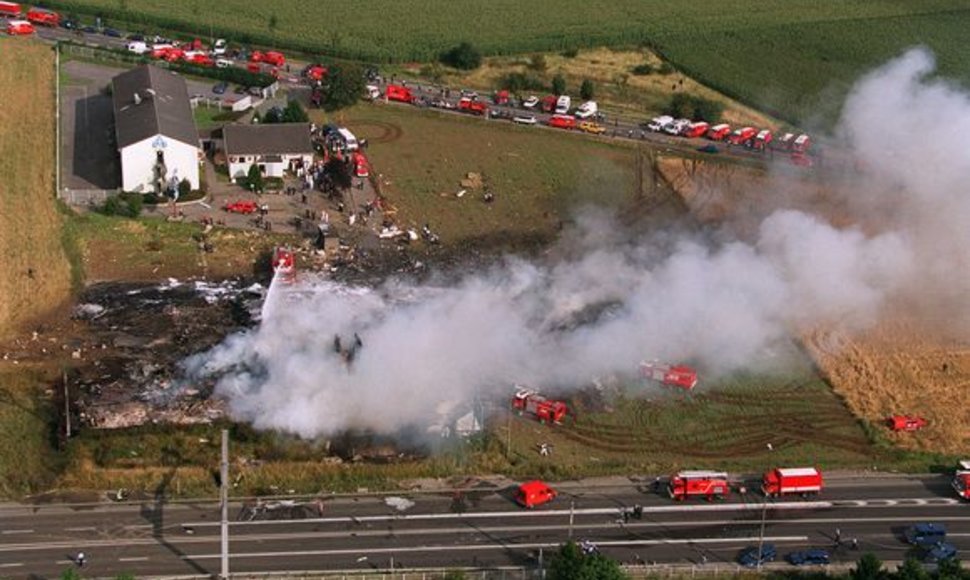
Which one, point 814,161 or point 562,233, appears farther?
point 814,161

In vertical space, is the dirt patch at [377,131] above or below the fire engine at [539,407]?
above

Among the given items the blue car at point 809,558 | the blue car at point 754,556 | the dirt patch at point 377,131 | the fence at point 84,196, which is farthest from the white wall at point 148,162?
the blue car at point 809,558

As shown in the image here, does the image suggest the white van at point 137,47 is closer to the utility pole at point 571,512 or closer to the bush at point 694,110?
the bush at point 694,110

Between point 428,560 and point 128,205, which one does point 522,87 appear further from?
point 428,560

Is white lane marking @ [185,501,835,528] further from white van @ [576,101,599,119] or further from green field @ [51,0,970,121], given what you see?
green field @ [51,0,970,121]

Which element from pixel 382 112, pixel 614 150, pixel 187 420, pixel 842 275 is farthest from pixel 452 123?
pixel 187 420

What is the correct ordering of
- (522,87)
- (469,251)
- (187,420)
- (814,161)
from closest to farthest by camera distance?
(187,420)
(469,251)
(814,161)
(522,87)

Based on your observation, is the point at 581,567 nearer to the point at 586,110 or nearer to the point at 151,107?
the point at 151,107
